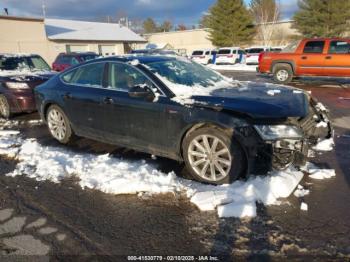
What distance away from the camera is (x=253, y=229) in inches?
121

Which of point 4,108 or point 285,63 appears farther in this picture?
point 285,63

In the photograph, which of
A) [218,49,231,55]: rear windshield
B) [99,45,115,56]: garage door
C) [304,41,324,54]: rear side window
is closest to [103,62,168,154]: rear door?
[304,41,324,54]: rear side window

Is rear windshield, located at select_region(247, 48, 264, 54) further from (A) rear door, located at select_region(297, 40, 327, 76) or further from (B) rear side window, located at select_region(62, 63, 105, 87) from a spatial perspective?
(B) rear side window, located at select_region(62, 63, 105, 87)

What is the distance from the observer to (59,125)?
19.7ft

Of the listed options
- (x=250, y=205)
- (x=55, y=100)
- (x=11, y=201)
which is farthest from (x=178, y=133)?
(x=55, y=100)

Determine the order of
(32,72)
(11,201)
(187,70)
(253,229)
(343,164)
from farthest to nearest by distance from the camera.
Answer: (32,72) → (187,70) → (343,164) → (11,201) → (253,229)

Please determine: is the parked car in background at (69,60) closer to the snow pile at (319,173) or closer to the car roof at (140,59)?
the car roof at (140,59)

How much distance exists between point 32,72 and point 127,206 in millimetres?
6606

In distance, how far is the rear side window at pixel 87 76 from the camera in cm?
511

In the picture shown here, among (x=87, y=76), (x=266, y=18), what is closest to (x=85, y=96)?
(x=87, y=76)

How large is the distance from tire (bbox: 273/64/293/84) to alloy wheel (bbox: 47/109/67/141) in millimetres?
10177

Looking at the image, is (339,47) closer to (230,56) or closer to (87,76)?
(87,76)

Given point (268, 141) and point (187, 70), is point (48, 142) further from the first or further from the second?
point (268, 141)

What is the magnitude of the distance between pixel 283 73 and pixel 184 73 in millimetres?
9899
